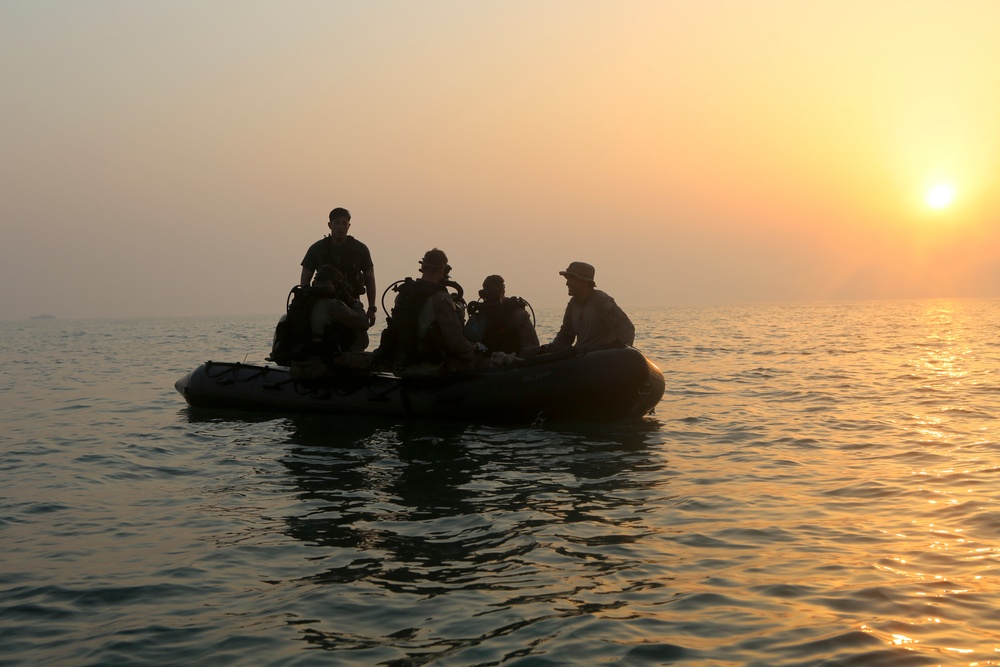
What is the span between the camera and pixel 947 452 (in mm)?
10109

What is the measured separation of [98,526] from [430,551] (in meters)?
2.88

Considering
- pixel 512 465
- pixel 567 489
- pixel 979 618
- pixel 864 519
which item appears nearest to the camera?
pixel 979 618

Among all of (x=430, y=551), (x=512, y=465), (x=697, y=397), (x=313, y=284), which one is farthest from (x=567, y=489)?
(x=697, y=397)

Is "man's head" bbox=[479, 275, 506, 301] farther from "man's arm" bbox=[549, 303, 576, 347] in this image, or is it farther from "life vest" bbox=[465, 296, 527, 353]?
"man's arm" bbox=[549, 303, 576, 347]

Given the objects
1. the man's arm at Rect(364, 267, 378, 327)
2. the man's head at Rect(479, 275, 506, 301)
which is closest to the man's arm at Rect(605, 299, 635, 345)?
the man's head at Rect(479, 275, 506, 301)

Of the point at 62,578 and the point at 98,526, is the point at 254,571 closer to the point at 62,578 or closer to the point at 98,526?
the point at 62,578

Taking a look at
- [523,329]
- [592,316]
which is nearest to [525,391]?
[523,329]

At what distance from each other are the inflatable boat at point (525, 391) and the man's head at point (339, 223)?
6.42ft

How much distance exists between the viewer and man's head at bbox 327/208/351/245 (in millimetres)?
12930

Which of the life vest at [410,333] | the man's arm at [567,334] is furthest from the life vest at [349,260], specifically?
the man's arm at [567,334]

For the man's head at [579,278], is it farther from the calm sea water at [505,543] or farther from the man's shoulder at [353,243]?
the man's shoulder at [353,243]

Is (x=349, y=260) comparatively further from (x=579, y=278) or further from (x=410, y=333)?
(x=579, y=278)

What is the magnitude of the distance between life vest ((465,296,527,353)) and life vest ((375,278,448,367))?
3.45ft

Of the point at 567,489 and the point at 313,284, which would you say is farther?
the point at 313,284
